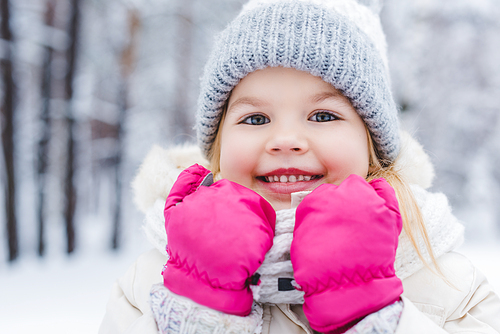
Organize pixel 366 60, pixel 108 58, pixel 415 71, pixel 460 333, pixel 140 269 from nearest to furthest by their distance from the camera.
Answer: pixel 460 333 → pixel 366 60 → pixel 140 269 → pixel 108 58 → pixel 415 71

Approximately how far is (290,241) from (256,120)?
50cm

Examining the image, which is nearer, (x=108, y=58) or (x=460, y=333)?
(x=460, y=333)

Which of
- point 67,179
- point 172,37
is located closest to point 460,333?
A: point 67,179

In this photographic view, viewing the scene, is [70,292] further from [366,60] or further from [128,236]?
[366,60]

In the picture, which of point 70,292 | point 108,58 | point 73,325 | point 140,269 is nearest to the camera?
point 140,269

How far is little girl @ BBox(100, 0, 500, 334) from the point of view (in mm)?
830

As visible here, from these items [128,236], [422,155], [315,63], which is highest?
[315,63]

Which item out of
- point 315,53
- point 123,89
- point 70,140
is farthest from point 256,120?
point 123,89

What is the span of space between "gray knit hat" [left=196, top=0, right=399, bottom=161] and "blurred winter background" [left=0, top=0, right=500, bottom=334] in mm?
2873

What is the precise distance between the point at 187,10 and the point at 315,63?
5394mm

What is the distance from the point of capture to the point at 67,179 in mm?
5004

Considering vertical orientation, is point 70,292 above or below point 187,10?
below

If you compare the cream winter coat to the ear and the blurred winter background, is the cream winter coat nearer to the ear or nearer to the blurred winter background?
the ear

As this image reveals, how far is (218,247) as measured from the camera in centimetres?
84
